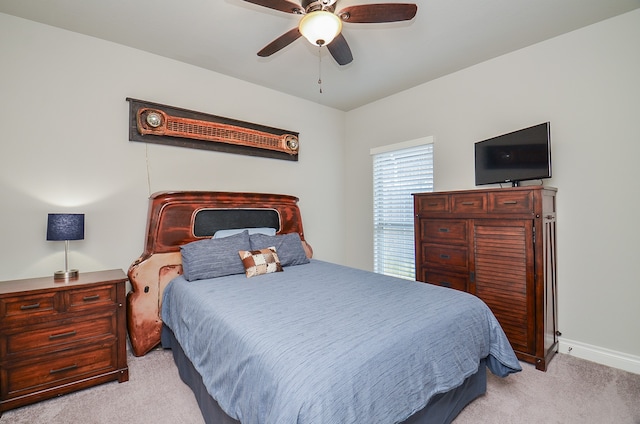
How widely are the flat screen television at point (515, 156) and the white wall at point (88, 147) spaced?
265 cm

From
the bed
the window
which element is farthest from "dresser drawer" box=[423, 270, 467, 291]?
the bed

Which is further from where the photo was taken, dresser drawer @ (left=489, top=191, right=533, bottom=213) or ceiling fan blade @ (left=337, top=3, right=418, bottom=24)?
dresser drawer @ (left=489, top=191, right=533, bottom=213)

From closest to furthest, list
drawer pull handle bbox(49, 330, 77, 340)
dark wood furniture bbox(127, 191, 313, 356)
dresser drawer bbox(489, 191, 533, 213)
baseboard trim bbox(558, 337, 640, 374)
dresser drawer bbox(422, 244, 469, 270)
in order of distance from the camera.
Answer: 1. drawer pull handle bbox(49, 330, 77, 340)
2. baseboard trim bbox(558, 337, 640, 374)
3. dresser drawer bbox(489, 191, 533, 213)
4. dark wood furniture bbox(127, 191, 313, 356)
5. dresser drawer bbox(422, 244, 469, 270)

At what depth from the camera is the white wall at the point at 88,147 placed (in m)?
2.38

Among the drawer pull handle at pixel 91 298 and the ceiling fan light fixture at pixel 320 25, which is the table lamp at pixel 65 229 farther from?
the ceiling fan light fixture at pixel 320 25

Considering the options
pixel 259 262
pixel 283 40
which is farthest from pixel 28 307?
pixel 283 40

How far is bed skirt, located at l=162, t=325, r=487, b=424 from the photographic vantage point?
1518 mm

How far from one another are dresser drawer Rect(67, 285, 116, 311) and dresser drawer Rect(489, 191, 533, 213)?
10.6ft

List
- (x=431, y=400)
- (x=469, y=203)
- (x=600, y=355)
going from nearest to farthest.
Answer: (x=431, y=400), (x=600, y=355), (x=469, y=203)

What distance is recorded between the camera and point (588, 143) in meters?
2.56

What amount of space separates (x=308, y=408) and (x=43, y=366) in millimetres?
2094

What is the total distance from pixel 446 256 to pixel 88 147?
3.56 meters

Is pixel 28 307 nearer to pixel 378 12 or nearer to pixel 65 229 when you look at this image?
pixel 65 229

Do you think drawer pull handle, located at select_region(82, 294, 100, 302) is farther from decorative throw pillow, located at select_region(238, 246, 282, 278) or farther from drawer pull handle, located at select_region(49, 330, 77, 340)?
decorative throw pillow, located at select_region(238, 246, 282, 278)
